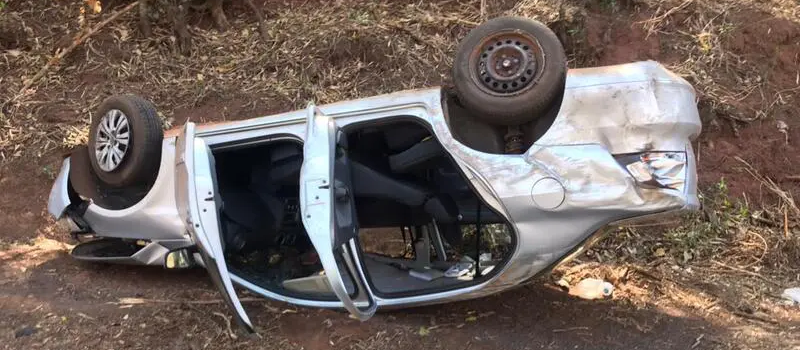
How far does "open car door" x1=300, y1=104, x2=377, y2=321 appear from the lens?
3383mm

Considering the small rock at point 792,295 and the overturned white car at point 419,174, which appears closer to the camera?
the overturned white car at point 419,174

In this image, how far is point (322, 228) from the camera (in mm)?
3410

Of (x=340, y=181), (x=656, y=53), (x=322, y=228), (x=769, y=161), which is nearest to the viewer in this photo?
(x=322, y=228)

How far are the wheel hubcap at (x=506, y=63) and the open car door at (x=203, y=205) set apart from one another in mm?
1552

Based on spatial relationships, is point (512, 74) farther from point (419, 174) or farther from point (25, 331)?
point (25, 331)

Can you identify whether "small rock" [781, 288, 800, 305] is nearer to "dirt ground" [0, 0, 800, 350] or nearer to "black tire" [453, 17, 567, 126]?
"dirt ground" [0, 0, 800, 350]

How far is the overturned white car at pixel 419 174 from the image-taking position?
3.40 m

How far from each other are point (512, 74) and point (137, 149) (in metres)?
2.43

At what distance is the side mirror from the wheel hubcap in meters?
1.91

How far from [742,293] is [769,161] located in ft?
5.93

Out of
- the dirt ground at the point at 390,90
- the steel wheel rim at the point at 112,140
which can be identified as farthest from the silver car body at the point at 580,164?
the steel wheel rim at the point at 112,140

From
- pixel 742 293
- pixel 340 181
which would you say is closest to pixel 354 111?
pixel 340 181

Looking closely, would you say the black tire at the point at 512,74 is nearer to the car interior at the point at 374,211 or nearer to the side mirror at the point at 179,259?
the car interior at the point at 374,211

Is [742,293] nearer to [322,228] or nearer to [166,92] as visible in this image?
[322,228]
